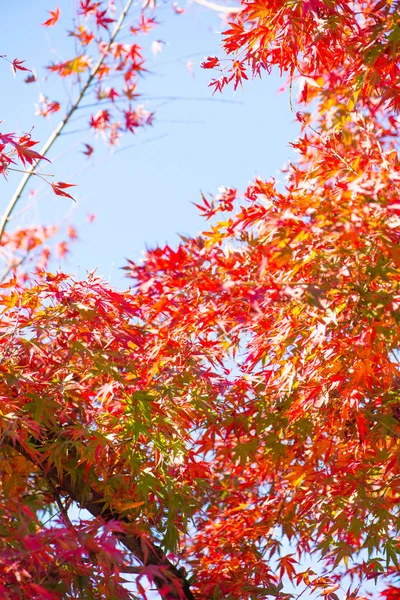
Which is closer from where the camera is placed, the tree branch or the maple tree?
the maple tree

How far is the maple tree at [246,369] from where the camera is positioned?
9.14 ft

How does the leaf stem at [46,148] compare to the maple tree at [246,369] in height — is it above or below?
Answer: above

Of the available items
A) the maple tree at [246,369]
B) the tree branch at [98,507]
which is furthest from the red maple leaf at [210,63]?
the tree branch at [98,507]

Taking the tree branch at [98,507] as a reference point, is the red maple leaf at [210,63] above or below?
above

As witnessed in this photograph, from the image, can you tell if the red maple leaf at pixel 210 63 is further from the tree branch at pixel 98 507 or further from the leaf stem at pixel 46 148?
the tree branch at pixel 98 507

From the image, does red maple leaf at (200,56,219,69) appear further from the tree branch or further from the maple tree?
the tree branch

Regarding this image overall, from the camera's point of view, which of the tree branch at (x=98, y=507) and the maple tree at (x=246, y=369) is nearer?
the maple tree at (x=246, y=369)

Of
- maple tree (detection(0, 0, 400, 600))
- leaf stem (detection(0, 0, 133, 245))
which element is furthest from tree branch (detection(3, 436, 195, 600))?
leaf stem (detection(0, 0, 133, 245))

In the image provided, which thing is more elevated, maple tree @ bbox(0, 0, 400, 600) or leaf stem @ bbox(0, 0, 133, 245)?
leaf stem @ bbox(0, 0, 133, 245)

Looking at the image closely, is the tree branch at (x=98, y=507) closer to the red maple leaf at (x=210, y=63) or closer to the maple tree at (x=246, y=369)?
the maple tree at (x=246, y=369)

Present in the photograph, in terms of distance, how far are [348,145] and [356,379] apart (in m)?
1.05

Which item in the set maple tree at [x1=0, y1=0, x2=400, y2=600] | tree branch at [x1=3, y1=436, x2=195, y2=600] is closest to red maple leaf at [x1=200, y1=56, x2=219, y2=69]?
maple tree at [x1=0, y1=0, x2=400, y2=600]

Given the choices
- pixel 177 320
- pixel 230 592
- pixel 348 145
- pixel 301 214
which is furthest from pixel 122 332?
pixel 230 592

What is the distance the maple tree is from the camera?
279cm
